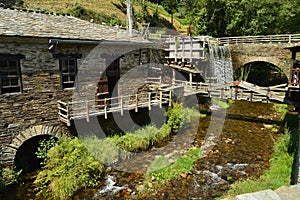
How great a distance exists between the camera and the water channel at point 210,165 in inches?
346

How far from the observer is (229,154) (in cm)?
1179

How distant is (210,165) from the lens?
10750 millimetres

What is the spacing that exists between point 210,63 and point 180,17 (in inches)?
1271

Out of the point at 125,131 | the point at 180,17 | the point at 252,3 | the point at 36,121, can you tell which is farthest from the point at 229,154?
the point at 180,17

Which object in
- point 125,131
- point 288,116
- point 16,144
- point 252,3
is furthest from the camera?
point 252,3

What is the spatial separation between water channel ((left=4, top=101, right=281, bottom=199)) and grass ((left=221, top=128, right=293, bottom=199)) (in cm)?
40

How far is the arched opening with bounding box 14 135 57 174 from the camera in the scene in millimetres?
10273

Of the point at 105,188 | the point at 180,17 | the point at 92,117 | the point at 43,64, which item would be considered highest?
the point at 180,17

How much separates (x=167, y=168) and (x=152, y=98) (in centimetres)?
526

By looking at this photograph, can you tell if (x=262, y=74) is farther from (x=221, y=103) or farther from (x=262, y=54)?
(x=221, y=103)

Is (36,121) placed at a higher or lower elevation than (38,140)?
higher

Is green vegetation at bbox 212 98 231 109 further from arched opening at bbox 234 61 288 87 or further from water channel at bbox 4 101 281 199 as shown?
arched opening at bbox 234 61 288 87

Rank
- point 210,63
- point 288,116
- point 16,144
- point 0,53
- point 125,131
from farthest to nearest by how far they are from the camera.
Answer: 1. point 210,63
2. point 288,116
3. point 125,131
4. point 16,144
5. point 0,53

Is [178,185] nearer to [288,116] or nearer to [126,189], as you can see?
[126,189]
